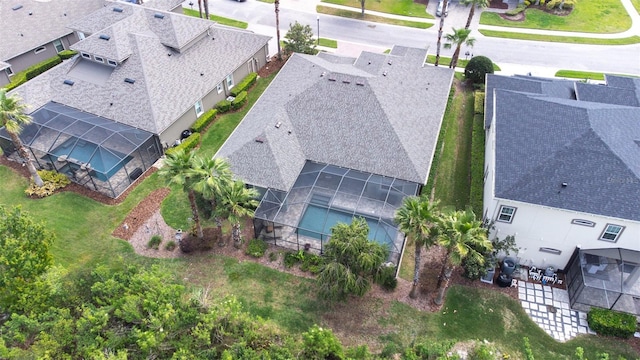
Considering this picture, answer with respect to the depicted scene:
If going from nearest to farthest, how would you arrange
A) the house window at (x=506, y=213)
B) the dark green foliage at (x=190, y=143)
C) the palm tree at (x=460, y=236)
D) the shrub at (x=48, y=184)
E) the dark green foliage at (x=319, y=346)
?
the dark green foliage at (x=319, y=346)
the palm tree at (x=460, y=236)
the house window at (x=506, y=213)
the shrub at (x=48, y=184)
the dark green foliage at (x=190, y=143)

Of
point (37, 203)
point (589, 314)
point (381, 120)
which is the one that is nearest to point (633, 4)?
point (381, 120)

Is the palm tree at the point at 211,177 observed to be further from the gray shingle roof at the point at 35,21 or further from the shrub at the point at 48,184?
the gray shingle roof at the point at 35,21

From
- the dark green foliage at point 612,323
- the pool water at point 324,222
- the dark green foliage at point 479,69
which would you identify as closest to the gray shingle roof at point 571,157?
the dark green foliage at point 612,323

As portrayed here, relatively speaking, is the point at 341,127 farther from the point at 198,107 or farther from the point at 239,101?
the point at 198,107

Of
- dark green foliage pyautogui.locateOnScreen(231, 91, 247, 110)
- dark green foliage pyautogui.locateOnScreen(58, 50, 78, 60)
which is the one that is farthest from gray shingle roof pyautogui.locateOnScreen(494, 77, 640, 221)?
dark green foliage pyautogui.locateOnScreen(58, 50, 78, 60)

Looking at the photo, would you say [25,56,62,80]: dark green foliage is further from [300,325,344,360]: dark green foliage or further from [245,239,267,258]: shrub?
[300,325,344,360]: dark green foliage

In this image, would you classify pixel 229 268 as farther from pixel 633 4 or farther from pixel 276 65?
pixel 633 4
